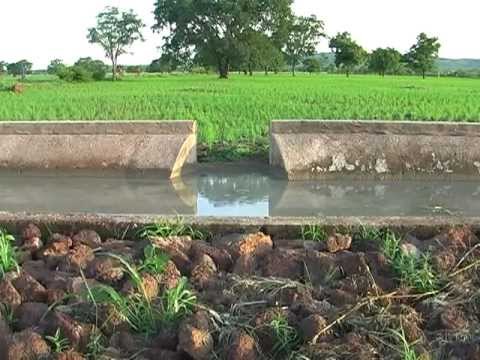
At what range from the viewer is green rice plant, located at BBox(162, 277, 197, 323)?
213 cm

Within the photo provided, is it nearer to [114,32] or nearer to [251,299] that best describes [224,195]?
[251,299]

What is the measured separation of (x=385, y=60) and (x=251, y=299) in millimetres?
53039

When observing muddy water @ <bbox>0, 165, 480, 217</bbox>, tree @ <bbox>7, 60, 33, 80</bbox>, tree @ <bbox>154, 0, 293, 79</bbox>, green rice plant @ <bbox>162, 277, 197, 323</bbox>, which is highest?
tree @ <bbox>154, 0, 293, 79</bbox>

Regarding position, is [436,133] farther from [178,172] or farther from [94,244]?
[94,244]

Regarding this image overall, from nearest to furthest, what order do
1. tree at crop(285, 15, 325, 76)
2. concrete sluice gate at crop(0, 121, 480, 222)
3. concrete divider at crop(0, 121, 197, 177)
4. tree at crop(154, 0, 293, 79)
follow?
1. concrete sluice gate at crop(0, 121, 480, 222)
2. concrete divider at crop(0, 121, 197, 177)
3. tree at crop(154, 0, 293, 79)
4. tree at crop(285, 15, 325, 76)

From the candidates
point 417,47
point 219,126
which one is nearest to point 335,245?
point 219,126

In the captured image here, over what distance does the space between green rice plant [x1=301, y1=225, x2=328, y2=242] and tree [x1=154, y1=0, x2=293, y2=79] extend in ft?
117

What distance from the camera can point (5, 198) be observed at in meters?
6.05

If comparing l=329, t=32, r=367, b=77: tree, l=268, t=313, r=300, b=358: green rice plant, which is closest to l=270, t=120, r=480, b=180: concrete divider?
l=268, t=313, r=300, b=358: green rice plant

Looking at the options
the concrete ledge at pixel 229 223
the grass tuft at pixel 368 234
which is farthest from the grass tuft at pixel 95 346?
the grass tuft at pixel 368 234

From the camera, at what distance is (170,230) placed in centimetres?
304

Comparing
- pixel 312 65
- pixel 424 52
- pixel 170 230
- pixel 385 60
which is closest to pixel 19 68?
pixel 312 65

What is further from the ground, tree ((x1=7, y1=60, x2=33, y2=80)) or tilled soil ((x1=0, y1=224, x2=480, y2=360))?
tree ((x1=7, y1=60, x2=33, y2=80))

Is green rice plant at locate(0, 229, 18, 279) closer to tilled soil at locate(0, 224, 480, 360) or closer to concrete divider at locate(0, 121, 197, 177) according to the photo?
tilled soil at locate(0, 224, 480, 360)
